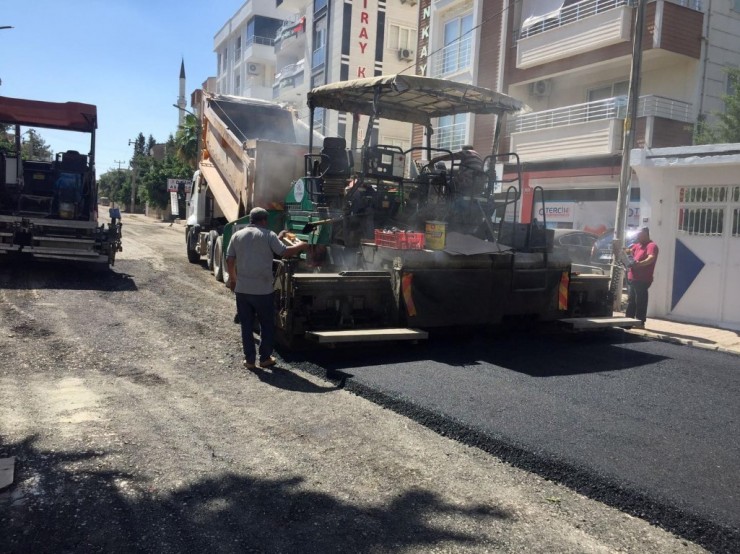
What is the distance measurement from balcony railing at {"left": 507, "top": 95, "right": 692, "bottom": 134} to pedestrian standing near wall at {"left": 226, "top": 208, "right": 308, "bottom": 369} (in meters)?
11.7

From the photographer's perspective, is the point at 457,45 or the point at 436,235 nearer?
the point at 436,235

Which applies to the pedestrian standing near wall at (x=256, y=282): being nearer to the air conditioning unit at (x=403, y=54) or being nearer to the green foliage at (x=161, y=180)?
the air conditioning unit at (x=403, y=54)

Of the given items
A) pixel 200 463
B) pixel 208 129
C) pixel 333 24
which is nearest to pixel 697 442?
pixel 200 463

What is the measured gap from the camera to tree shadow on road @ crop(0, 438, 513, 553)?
3.10 meters

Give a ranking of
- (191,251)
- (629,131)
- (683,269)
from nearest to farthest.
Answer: (629,131) < (683,269) < (191,251)

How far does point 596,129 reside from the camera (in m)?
16.1

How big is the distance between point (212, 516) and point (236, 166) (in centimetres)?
874

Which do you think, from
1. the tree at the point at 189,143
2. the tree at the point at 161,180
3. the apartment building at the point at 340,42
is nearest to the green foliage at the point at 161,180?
the tree at the point at 161,180

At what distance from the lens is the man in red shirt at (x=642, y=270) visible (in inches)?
372

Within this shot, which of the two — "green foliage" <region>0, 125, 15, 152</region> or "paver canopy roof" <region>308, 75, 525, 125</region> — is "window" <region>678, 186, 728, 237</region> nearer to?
"paver canopy roof" <region>308, 75, 525, 125</region>

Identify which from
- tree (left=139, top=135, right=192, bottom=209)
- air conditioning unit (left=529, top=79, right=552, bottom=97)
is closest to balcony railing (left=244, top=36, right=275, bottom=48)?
tree (left=139, top=135, right=192, bottom=209)

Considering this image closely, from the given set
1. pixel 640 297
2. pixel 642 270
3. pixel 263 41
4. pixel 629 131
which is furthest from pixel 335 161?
pixel 263 41

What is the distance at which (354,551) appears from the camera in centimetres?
308

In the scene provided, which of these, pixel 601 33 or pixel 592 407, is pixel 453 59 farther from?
pixel 592 407
